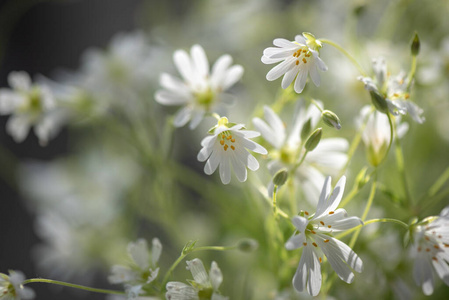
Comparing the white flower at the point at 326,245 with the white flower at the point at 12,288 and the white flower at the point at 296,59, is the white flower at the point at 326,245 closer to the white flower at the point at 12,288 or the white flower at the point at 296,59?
the white flower at the point at 296,59

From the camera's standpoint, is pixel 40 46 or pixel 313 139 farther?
pixel 40 46

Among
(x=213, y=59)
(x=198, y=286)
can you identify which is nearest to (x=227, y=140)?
(x=198, y=286)

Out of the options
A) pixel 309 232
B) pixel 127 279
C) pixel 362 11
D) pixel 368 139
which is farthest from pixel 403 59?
pixel 127 279

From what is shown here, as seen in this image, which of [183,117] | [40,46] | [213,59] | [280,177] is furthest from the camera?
[40,46]

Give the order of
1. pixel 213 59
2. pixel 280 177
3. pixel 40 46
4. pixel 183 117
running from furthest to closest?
1. pixel 40 46
2. pixel 213 59
3. pixel 183 117
4. pixel 280 177

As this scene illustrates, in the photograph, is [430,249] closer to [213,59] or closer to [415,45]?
[415,45]

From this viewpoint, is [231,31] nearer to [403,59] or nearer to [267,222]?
[403,59]

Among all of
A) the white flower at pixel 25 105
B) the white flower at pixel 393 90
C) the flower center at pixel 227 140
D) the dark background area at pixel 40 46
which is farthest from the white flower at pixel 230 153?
the dark background area at pixel 40 46

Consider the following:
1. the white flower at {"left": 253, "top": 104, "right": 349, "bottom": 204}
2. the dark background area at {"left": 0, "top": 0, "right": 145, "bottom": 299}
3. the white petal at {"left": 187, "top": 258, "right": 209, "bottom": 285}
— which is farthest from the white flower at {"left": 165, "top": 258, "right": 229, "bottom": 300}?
the dark background area at {"left": 0, "top": 0, "right": 145, "bottom": 299}
